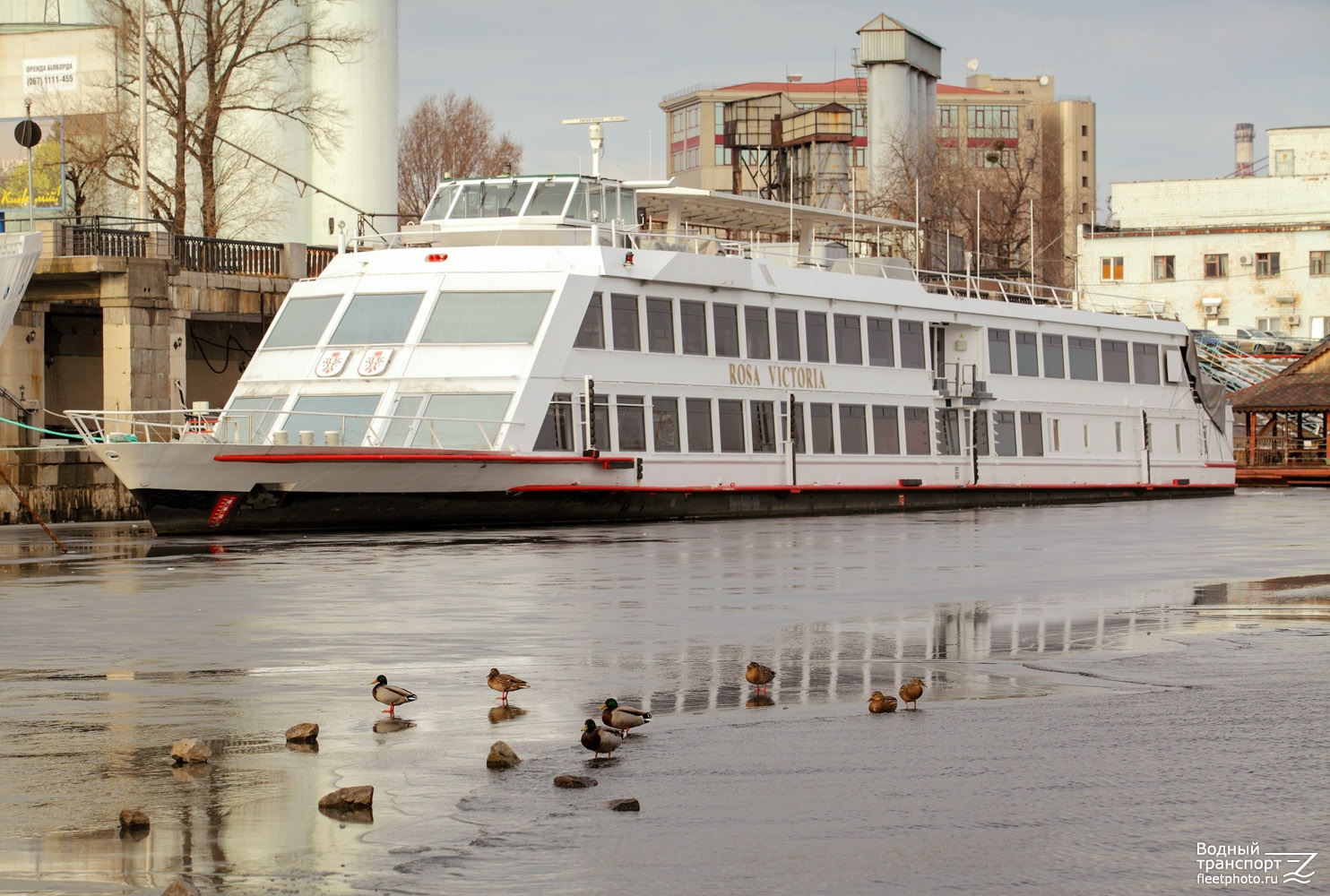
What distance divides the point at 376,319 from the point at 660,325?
507cm

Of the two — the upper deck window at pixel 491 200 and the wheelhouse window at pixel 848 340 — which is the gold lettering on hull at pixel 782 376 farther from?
the upper deck window at pixel 491 200

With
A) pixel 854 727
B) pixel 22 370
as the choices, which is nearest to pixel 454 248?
pixel 22 370

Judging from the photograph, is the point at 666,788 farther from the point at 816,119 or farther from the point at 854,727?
the point at 816,119

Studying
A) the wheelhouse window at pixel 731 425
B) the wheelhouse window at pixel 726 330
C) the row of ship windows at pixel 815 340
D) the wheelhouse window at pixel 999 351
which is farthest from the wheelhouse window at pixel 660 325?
the wheelhouse window at pixel 999 351

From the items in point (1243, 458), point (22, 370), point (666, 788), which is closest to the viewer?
point (666, 788)

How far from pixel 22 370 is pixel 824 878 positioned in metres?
35.8

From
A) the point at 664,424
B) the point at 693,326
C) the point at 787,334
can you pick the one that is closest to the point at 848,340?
the point at 787,334

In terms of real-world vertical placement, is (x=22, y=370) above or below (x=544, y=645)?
above

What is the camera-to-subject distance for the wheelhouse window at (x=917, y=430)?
37.0 metres

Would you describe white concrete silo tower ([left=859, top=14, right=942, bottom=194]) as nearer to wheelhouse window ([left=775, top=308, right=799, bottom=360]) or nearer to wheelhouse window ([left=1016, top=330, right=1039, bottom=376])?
wheelhouse window ([left=1016, top=330, right=1039, bottom=376])

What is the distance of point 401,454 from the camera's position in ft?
85.6

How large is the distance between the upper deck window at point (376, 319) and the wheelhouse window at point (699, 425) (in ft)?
17.9

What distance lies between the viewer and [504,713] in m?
9.34

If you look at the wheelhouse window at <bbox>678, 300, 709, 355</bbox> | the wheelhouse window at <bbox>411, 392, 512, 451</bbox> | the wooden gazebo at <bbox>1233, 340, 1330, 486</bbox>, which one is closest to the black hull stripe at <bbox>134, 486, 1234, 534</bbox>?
the wheelhouse window at <bbox>411, 392, 512, 451</bbox>
